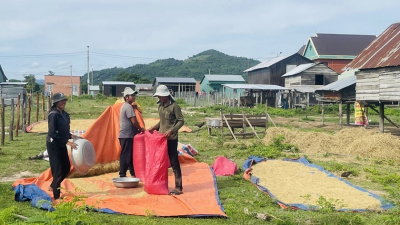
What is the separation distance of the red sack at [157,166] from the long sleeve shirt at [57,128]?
4.69ft

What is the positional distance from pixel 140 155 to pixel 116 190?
1084 mm

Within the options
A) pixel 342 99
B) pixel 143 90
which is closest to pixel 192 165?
pixel 342 99

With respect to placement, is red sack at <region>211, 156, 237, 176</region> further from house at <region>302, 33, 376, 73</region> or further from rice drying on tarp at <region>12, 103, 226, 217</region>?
house at <region>302, 33, 376, 73</region>

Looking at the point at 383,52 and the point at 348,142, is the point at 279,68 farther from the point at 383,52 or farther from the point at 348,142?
the point at 348,142

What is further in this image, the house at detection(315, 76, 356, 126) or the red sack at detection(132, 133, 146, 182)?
the house at detection(315, 76, 356, 126)

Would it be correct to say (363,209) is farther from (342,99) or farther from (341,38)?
(341,38)

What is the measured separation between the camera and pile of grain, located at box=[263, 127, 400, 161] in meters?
13.2

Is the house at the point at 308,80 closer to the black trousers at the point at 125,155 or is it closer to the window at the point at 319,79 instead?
the window at the point at 319,79

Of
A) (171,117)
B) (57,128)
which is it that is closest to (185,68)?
(171,117)

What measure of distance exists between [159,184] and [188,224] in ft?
5.87

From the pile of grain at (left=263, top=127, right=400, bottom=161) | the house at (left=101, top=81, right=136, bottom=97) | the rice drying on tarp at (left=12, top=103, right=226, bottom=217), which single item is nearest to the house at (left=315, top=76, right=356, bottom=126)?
the pile of grain at (left=263, top=127, right=400, bottom=161)

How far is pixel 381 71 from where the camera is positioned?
1808 cm

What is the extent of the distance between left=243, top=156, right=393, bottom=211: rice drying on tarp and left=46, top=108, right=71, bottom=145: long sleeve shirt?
139 inches

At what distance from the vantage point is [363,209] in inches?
268
